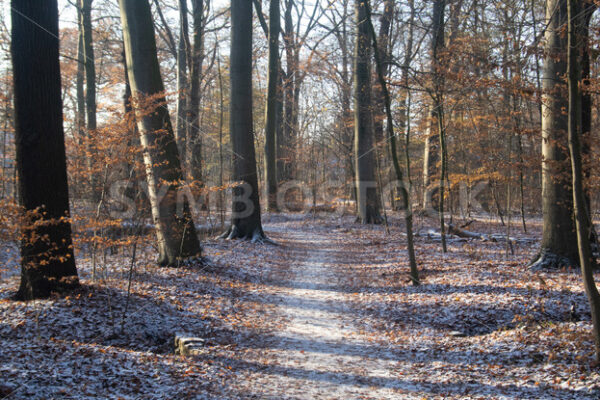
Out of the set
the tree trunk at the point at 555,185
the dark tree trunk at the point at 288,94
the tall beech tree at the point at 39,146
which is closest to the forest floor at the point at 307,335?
the tall beech tree at the point at 39,146

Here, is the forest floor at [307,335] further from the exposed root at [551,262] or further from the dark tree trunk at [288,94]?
the dark tree trunk at [288,94]

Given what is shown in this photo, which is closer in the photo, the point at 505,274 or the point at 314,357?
the point at 314,357

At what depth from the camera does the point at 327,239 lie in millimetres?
15297

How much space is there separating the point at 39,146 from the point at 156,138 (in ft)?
8.63

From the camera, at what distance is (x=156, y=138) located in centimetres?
825

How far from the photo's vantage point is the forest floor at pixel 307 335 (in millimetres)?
4062

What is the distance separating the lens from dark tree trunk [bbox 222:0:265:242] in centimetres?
1244

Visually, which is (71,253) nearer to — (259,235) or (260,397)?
(260,397)

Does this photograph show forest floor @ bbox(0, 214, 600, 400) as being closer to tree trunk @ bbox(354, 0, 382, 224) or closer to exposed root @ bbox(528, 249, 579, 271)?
exposed root @ bbox(528, 249, 579, 271)

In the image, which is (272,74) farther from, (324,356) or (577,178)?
(577,178)

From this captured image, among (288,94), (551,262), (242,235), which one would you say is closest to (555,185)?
(551,262)

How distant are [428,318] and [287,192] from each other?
18.0 metres

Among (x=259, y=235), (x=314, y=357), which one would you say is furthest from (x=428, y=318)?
(x=259, y=235)

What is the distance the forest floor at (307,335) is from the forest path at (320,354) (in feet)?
0.07
